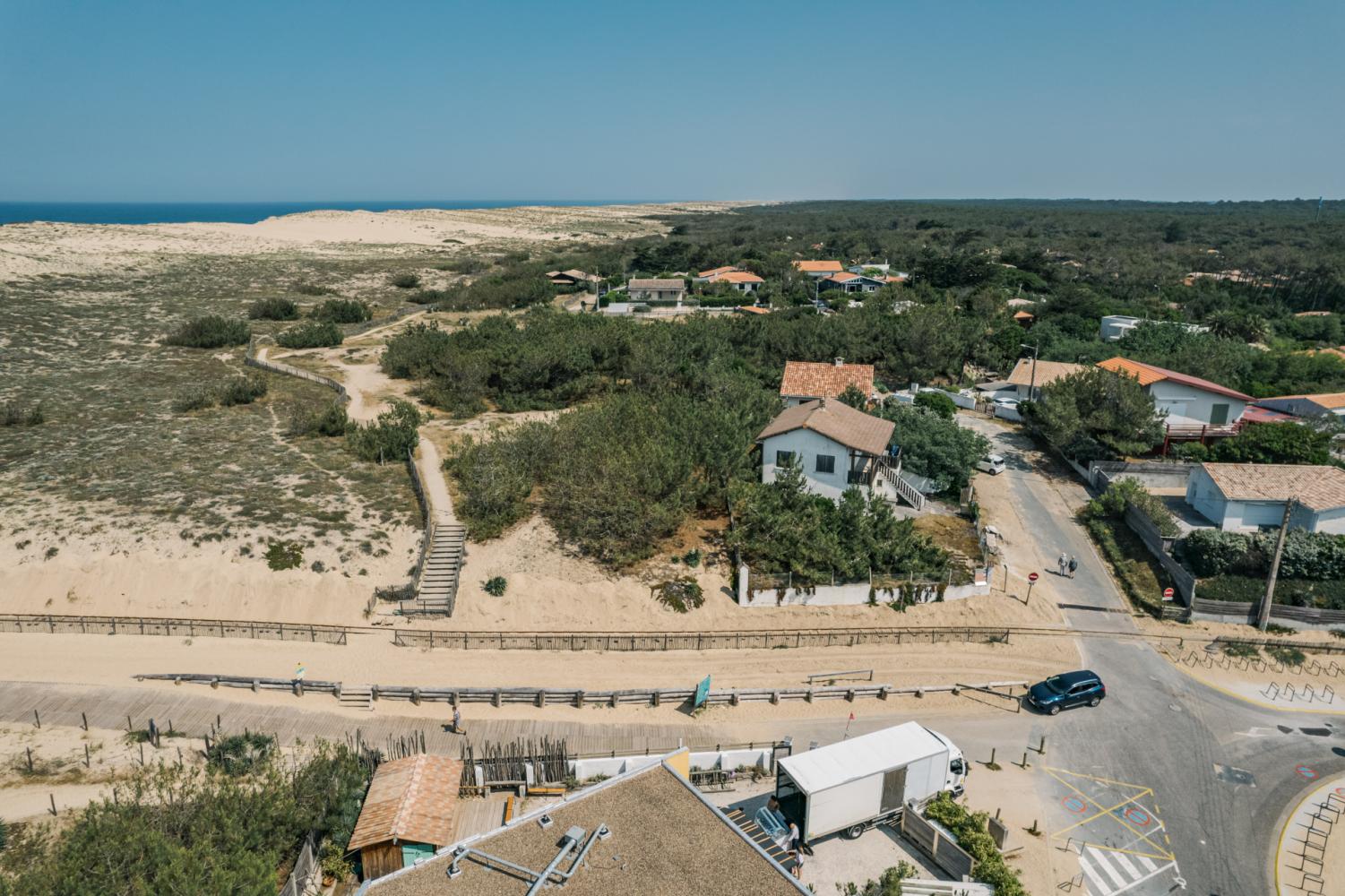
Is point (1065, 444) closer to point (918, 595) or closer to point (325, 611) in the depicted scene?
point (918, 595)

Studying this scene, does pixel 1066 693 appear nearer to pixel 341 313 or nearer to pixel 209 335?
pixel 209 335

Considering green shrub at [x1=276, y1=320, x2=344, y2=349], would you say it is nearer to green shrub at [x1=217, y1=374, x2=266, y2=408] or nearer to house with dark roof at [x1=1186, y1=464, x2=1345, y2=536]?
green shrub at [x1=217, y1=374, x2=266, y2=408]

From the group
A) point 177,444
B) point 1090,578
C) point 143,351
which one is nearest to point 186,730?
point 177,444

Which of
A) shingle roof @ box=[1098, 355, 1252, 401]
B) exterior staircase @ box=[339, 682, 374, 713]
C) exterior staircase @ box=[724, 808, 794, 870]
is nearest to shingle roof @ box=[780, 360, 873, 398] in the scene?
shingle roof @ box=[1098, 355, 1252, 401]

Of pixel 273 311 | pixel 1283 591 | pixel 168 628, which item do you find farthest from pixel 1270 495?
pixel 273 311

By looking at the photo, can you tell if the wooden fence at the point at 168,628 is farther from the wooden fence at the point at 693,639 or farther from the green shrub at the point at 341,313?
the green shrub at the point at 341,313
